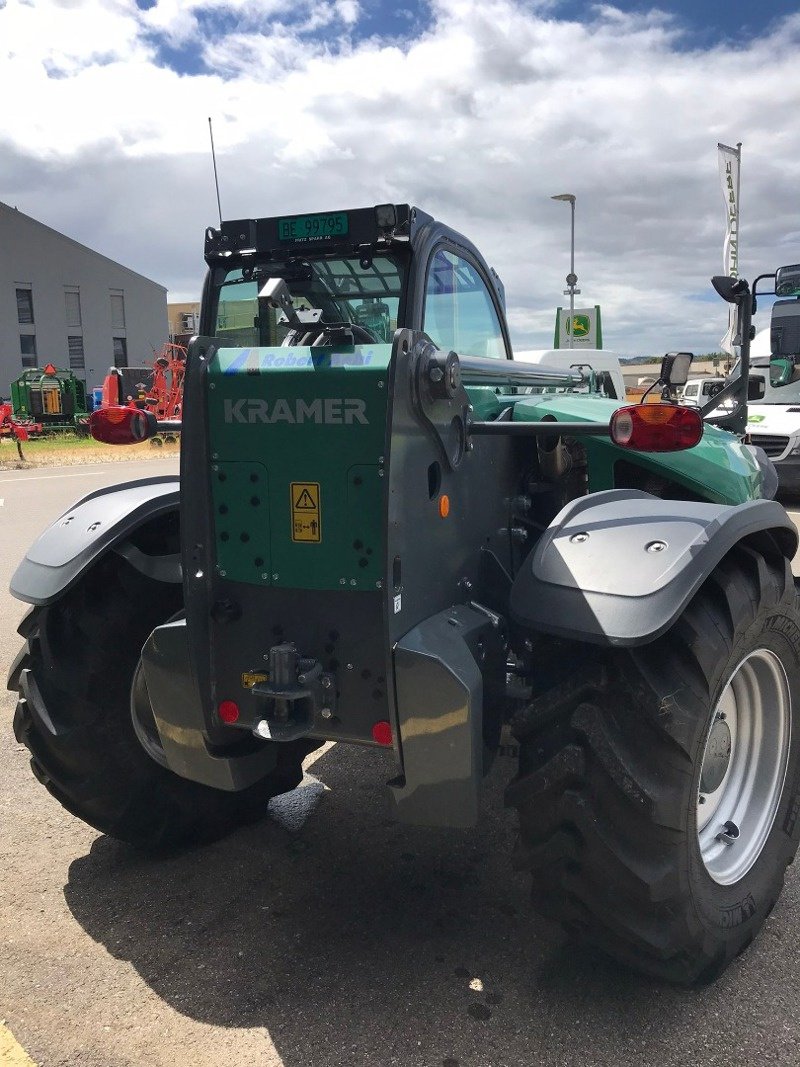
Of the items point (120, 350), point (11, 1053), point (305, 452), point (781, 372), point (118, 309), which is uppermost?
point (118, 309)

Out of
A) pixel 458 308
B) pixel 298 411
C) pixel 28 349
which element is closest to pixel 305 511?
pixel 298 411

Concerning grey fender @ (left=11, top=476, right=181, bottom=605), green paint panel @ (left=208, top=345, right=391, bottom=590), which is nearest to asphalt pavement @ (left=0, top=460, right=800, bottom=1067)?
grey fender @ (left=11, top=476, right=181, bottom=605)

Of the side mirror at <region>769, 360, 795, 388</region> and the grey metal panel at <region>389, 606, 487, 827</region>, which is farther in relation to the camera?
the side mirror at <region>769, 360, 795, 388</region>

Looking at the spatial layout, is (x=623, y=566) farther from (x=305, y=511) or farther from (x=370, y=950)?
(x=370, y=950)

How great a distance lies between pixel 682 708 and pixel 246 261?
2.46m

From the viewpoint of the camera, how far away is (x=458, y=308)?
142 inches

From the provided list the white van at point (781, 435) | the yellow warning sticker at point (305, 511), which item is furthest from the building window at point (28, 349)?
the yellow warning sticker at point (305, 511)

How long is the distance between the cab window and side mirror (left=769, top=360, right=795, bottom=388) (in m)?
10.3

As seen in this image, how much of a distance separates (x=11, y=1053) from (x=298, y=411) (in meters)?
1.86

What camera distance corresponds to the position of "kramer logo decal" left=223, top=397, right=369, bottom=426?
7.75ft

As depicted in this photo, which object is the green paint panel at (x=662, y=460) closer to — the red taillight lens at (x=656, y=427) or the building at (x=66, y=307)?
the red taillight lens at (x=656, y=427)

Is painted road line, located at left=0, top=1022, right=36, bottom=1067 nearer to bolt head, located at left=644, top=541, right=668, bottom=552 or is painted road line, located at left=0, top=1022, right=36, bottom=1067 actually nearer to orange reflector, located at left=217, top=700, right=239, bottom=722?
orange reflector, located at left=217, top=700, right=239, bottom=722

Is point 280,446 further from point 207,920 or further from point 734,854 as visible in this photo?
point 734,854

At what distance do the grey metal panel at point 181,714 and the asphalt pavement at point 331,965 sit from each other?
22.2 inches
